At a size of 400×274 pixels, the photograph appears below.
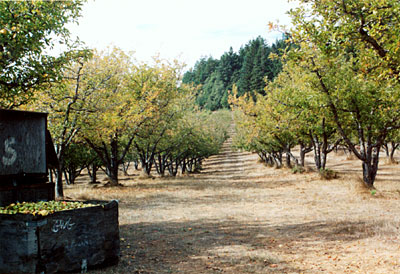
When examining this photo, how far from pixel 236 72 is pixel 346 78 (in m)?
137

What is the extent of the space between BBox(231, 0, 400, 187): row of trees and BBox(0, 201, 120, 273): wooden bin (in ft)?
23.8

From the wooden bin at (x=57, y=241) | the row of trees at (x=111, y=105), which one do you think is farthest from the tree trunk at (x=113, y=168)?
the wooden bin at (x=57, y=241)

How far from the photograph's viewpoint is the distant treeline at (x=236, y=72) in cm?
11712

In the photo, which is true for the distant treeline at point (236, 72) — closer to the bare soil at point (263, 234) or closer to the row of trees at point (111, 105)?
the row of trees at point (111, 105)

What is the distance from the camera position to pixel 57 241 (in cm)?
554

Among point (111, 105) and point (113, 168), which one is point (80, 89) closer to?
point (111, 105)

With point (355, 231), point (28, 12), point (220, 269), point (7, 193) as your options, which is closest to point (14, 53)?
point (28, 12)

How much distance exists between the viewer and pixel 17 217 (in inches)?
211

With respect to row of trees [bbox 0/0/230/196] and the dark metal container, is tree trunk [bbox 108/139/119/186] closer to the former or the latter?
row of trees [bbox 0/0/230/196]

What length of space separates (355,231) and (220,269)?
194 inches

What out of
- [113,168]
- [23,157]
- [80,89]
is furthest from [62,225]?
[113,168]

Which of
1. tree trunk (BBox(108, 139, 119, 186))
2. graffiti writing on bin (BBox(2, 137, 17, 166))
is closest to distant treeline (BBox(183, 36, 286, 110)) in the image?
tree trunk (BBox(108, 139, 119, 186))

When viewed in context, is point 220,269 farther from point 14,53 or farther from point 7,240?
point 14,53

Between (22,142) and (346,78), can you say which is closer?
(22,142)
